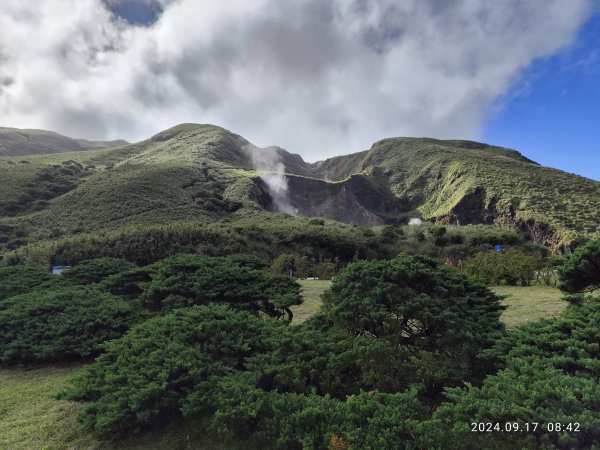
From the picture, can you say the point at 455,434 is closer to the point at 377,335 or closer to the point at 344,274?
the point at 377,335

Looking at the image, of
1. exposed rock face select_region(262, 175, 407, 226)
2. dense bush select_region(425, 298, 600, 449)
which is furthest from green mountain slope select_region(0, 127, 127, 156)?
dense bush select_region(425, 298, 600, 449)

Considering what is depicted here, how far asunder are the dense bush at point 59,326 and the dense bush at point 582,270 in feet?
26.1

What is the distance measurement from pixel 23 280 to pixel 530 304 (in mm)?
13327

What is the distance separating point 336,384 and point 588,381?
7.91 feet

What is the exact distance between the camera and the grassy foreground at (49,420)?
4098mm

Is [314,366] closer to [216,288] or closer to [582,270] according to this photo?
[216,288]

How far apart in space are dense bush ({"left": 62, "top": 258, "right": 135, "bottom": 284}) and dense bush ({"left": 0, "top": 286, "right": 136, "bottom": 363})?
3012 mm

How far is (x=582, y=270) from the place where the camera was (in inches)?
234

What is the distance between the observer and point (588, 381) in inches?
121

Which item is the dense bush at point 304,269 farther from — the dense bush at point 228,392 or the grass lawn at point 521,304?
the dense bush at point 228,392

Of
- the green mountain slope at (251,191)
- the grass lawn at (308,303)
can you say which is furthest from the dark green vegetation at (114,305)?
the green mountain slope at (251,191)

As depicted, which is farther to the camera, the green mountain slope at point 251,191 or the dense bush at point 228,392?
the green mountain slope at point 251,191

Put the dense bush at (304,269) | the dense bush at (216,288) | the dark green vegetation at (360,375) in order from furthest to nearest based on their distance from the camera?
the dense bush at (304,269)
the dense bush at (216,288)
the dark green vegetation at (360,375)

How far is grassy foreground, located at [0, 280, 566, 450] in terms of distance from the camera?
161 inches
